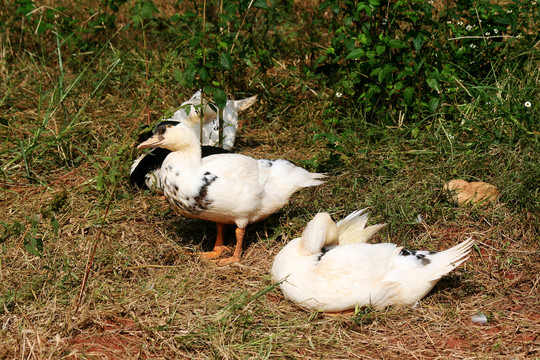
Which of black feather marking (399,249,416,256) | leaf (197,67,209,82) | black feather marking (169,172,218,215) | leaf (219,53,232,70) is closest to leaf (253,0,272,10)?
leaf (219,53,232,70)

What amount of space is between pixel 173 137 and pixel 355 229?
4.21 feet

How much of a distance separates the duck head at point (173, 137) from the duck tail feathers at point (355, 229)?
107cm

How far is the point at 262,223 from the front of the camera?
452 cm

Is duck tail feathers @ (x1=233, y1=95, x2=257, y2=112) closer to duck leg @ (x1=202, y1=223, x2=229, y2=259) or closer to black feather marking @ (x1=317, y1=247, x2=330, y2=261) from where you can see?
duck leg @ (x1=202, y1=223, x2=229, y2=259)

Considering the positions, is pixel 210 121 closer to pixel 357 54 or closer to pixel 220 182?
pixel 357 54

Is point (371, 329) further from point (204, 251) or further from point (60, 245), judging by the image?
point (60, 245)

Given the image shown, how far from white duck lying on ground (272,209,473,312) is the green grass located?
92mm

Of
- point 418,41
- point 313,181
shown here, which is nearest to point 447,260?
point 313,181

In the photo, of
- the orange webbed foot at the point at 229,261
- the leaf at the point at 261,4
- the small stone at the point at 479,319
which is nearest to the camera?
the small stone at the point at 479,319

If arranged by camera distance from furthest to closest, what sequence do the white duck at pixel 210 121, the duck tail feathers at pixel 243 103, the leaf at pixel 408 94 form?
1. the duck tail feathers at pixel 243 103
2. the white duck at pixel 210 121
3. the leaf at pixel 408 94

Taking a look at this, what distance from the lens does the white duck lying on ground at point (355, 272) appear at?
11.3 ft

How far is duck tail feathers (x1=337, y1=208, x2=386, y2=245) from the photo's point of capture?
3947 millimetres

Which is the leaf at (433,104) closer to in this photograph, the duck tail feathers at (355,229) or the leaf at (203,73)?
the duck tail feathers at (355,229)

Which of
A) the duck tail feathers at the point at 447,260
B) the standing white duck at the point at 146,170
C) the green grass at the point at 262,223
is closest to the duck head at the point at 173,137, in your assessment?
the green grass at the point at 262,223
